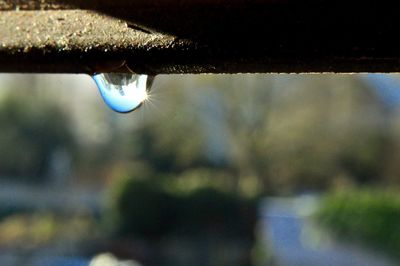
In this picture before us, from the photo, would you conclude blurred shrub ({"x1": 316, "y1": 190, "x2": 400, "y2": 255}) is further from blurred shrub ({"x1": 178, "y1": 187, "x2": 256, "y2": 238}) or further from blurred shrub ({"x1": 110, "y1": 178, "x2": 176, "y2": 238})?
blurred shrub ({"x1": 110, "y1": 178, "x2": 176, "y2": 238})

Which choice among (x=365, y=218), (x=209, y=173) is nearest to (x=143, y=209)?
(x=209, y=173)

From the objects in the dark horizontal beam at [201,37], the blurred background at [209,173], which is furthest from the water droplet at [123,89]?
the blurred background at [209,173]

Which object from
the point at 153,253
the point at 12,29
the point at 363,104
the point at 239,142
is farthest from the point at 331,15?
the point at 363,104

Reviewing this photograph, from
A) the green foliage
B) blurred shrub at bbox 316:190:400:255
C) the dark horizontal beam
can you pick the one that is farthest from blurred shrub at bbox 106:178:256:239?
Result: the dark horizontal beam

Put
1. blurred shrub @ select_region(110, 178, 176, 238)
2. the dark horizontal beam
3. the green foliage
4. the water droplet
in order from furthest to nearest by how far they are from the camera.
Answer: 1. the green foliage
2. blurred shrub @ select_region(110, 178, 176, 238)
3. the water droplet
4. the dark horizontal beam

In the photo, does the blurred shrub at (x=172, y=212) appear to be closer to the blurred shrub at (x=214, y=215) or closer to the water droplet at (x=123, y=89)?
the blurred shrub at (x=214, y=215)

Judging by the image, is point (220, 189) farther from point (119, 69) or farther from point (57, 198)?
point (119, 69)

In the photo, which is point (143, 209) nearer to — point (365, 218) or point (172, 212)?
point (172, 212)
